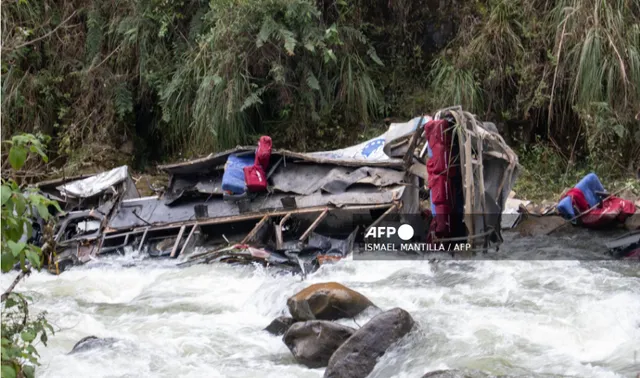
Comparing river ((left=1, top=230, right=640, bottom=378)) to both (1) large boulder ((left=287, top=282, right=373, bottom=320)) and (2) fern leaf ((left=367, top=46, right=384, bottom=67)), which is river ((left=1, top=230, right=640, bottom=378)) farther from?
(2) fern leaf ((left=367, top=46, right=384, bottom=67))

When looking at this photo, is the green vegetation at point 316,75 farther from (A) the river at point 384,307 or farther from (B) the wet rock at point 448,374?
(B) the wet rock at point 448,374

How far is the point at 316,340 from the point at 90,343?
6.39 feet

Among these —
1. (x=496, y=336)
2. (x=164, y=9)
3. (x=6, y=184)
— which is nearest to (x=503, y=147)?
(x=496, y=336)

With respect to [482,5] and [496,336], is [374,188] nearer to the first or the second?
[496,336]

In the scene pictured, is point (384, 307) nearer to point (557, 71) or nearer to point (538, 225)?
point (538, 225)

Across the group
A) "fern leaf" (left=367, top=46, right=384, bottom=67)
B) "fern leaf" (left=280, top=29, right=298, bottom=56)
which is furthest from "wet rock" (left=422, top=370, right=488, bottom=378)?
"fern leaf" (left=367, top=46, right=384, bottom=67)

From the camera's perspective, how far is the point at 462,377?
17.3 feet

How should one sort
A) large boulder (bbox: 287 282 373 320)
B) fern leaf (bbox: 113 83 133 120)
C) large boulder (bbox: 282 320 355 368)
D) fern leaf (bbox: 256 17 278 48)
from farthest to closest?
1. fern leaf (bbox: 113 83 133 120)
2. fern leaf (bbox: 256 17 278 48)
3. large boulder (bbox: 287 282 373 320)
4. large boulder (bbox: 282 320 355 368)

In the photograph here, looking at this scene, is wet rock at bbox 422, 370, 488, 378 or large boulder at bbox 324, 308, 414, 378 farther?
large boulder at bbox 324, 308, 414, 378

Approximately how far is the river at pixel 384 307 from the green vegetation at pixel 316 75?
352 cm

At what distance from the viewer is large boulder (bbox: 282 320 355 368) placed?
5.97 meters

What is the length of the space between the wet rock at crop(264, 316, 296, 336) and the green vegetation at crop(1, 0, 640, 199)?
251 inches

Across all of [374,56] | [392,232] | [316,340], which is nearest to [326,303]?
[316,340]

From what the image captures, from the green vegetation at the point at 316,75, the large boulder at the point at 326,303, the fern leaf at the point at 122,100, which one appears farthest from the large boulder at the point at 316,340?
the fern leaf at the point at 122,100
